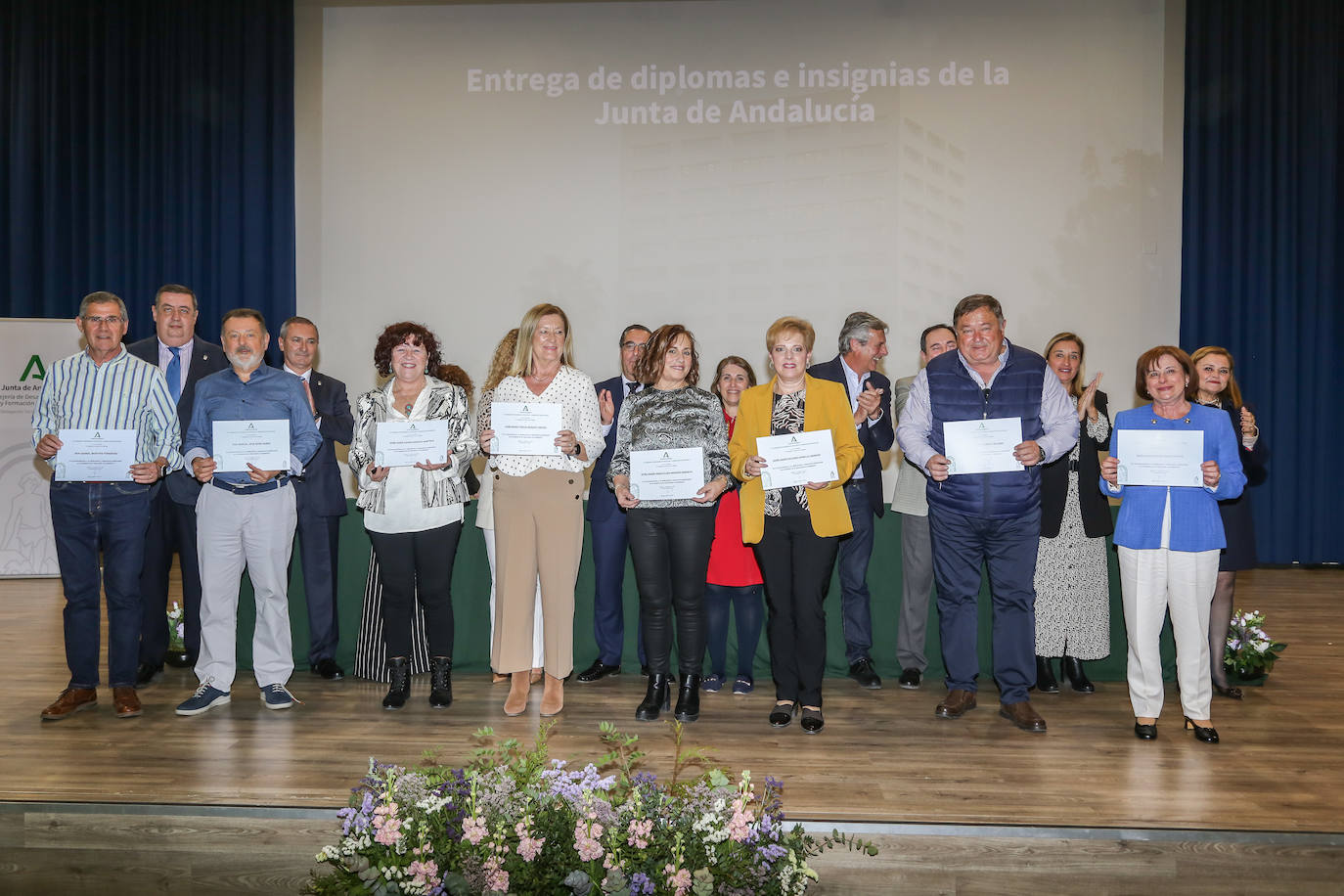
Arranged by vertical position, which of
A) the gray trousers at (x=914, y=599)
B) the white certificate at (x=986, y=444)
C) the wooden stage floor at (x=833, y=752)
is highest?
the white certificate at (x=986, y=444)

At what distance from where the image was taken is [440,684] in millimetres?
4004

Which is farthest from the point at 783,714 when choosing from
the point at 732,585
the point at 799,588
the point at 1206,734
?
the point at 1206,734

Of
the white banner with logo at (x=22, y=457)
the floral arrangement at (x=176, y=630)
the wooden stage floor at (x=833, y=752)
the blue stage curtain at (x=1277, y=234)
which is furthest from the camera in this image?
the blue stage curtain at (x=1277, y=234)

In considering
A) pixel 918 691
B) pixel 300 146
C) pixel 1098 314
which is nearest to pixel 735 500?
pixel 918 691

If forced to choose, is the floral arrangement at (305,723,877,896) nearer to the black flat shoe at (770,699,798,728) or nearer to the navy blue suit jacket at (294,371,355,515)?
the black flat shoe at (770,699,798,728)

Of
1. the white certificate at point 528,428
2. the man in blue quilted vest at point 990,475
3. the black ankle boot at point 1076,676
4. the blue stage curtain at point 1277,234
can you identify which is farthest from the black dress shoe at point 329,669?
the blue stage curtain at point 1277,234

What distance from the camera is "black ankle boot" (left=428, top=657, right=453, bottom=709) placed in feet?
13.1

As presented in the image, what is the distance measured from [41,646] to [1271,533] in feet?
30.1

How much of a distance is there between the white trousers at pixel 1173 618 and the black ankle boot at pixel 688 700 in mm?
1721

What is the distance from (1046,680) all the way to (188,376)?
4.22 m

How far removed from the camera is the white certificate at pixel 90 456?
3.73m

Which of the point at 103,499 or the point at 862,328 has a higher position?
the point at 862,328

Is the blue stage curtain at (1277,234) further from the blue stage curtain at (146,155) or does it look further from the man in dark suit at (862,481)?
the blue stage curtain at (146,155)

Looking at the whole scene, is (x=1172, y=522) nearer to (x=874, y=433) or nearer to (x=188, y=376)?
(x=874, y=433)
